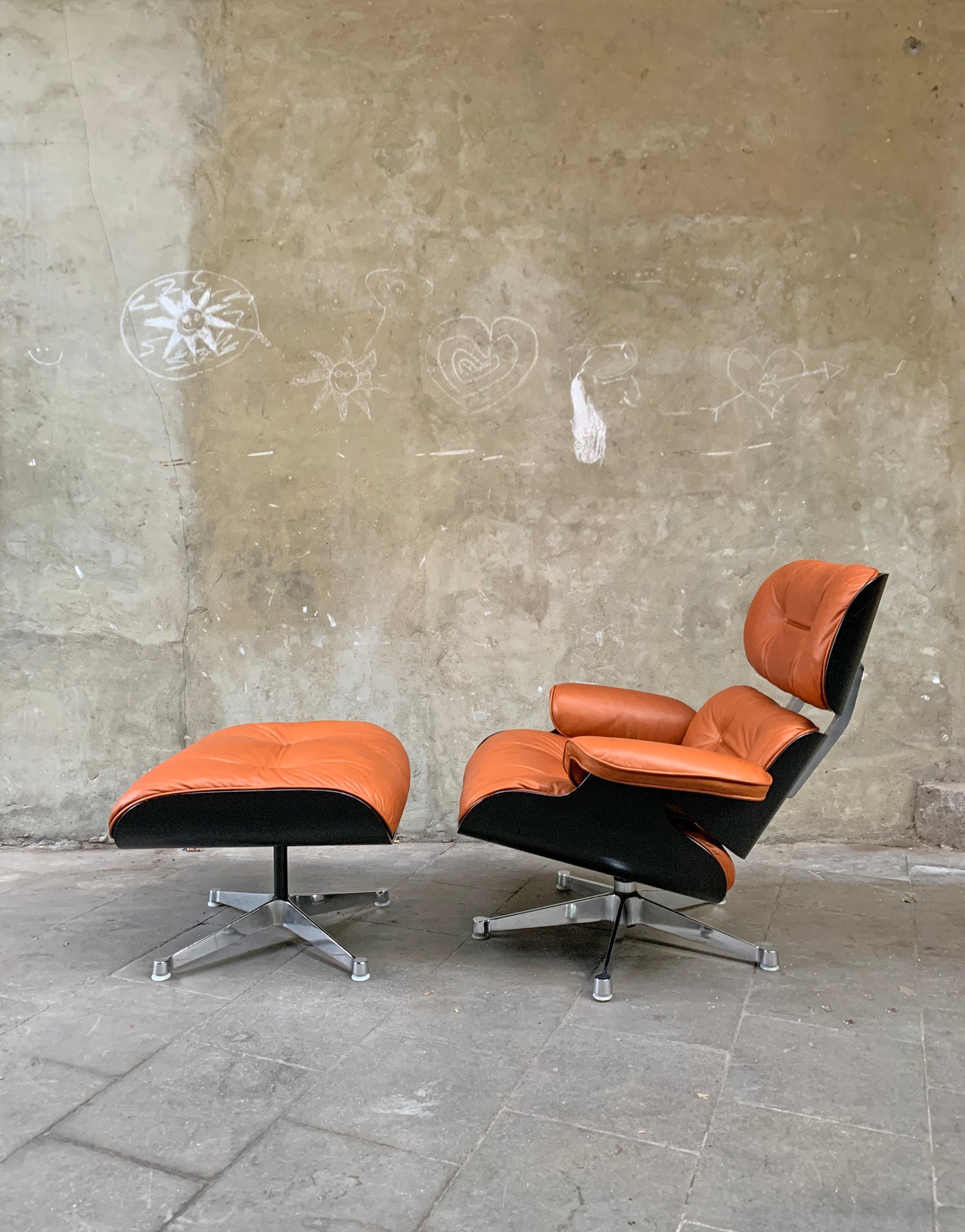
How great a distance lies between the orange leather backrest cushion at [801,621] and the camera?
Result: 2.30 metres

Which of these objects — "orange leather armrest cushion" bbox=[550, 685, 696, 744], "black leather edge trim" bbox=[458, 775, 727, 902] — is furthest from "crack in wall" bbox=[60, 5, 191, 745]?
"black leather edge trim" bbox=[458, 775, 727, 902]

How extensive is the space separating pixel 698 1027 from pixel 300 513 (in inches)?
86.2

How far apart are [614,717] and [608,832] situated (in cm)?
60

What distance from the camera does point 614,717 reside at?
284 centimetres

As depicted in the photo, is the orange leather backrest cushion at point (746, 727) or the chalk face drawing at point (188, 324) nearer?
the orange leather backrest cushion at point (746, 727)

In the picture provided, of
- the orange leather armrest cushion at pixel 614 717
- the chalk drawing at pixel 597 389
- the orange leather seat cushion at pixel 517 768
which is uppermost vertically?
the chalk drawing at pixel 597 389

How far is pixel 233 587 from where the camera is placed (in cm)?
361

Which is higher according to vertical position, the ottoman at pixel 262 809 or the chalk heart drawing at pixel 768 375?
the chalk heart drawing at pixel 768 375

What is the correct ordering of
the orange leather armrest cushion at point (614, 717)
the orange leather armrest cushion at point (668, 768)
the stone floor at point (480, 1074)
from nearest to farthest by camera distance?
the stone floor at point (480, 1074), the orange leather armrest cushion at point (668, 768), the orange leather armrest cushion at point (614, 717)

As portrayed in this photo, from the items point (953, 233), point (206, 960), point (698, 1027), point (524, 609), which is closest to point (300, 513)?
point (524, 609)

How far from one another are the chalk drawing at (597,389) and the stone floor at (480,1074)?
154 centimetres

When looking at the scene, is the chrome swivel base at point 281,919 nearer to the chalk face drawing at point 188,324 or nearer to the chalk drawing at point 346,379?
the chalk drawing at point 346,379

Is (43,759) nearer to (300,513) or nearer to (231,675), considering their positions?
(231,675)

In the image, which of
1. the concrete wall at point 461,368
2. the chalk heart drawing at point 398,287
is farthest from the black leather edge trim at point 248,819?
the chalk heart drawing at point 398,287
